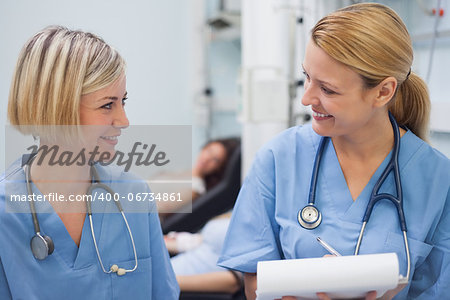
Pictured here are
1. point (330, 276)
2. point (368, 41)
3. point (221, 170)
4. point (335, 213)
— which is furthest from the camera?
point (221, 170)

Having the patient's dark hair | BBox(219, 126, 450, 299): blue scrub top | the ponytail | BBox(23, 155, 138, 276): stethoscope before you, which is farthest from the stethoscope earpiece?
the patient's dark hair

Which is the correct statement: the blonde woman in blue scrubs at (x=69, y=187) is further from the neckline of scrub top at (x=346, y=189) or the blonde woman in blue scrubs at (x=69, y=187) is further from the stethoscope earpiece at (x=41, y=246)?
the neckline of scrub top at (x=346, y=189)

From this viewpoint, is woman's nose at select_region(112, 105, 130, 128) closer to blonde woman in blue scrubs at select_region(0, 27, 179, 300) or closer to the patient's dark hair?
blonde woman in blue scrubs at select_region(0, 27, 179, 300)

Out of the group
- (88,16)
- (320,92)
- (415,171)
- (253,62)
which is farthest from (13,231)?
(88,16)

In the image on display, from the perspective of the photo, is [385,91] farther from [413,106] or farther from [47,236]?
[47,236]

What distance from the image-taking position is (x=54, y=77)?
945 mm

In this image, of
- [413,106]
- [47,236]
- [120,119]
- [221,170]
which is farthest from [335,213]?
[221,170]

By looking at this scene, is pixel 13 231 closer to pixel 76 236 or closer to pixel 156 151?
pixel 76 236

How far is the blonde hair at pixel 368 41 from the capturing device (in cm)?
99

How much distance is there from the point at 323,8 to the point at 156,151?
1.19m

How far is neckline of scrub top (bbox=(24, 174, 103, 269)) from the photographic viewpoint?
1.00 metres

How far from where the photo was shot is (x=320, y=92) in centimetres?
104

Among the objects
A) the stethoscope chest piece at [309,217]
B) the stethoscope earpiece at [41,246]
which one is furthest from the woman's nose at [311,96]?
A: the stethoscope earpiece at [41,246]

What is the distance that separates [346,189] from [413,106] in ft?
0.96
